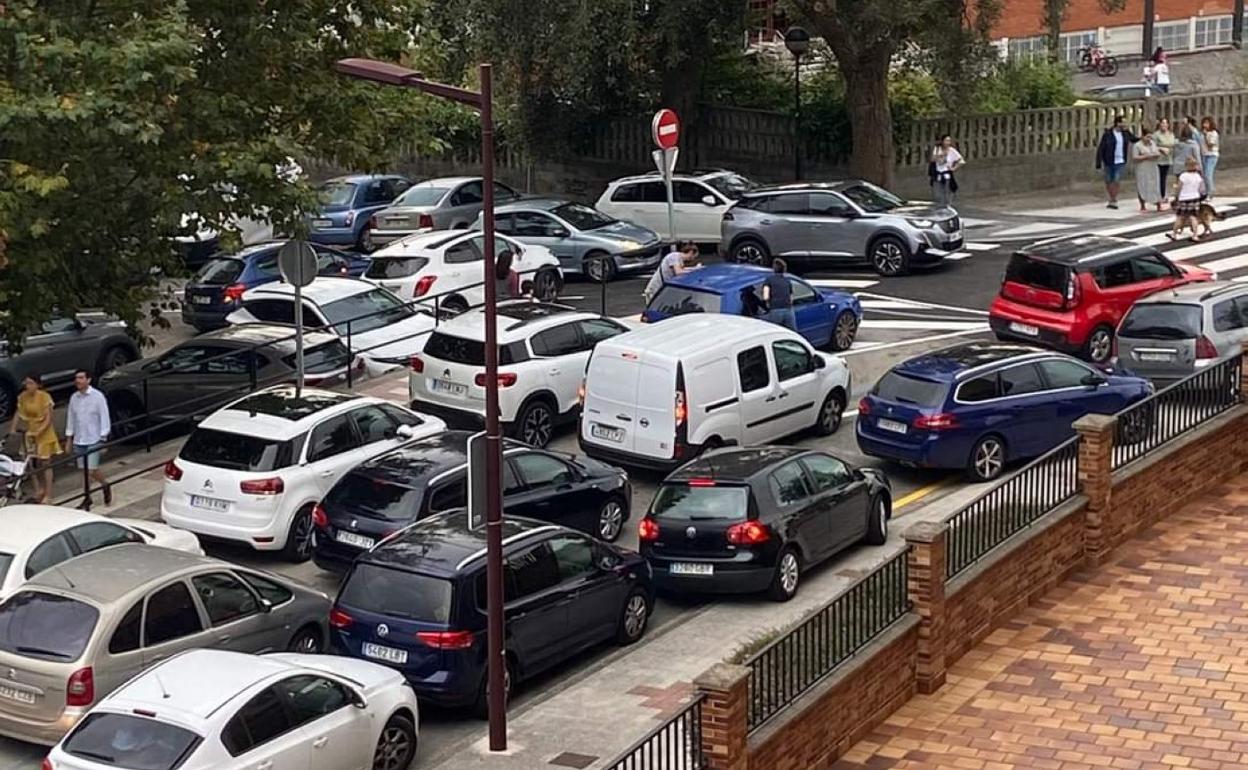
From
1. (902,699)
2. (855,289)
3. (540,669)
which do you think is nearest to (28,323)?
(540,669)

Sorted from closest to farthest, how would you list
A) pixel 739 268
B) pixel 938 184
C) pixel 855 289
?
pixel 739 268, pixel 855 289, pixel 938 184

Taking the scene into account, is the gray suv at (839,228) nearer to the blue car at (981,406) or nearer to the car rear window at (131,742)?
the blue car at (981,406)

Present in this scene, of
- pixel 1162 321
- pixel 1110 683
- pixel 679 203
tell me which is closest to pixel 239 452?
pixel 1110 683

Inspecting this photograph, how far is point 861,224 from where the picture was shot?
3203 centimetres

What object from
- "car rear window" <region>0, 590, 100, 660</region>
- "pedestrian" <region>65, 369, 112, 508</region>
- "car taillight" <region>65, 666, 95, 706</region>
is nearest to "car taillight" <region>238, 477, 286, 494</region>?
"pedestrian" <region>65, 369, 112, 508</region>

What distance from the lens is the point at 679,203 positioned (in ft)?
117

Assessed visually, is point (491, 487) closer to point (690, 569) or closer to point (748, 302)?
point (690, 569)

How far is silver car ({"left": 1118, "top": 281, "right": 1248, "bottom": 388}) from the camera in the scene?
23.7 metres

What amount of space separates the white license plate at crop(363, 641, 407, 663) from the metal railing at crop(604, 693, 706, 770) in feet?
11.2

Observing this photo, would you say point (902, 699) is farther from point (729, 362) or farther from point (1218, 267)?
point (1218, 267)

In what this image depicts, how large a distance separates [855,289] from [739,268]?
5546mm

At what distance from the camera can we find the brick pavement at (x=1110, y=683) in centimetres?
1435

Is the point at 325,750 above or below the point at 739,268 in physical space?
below

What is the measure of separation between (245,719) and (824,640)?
4.17 m
